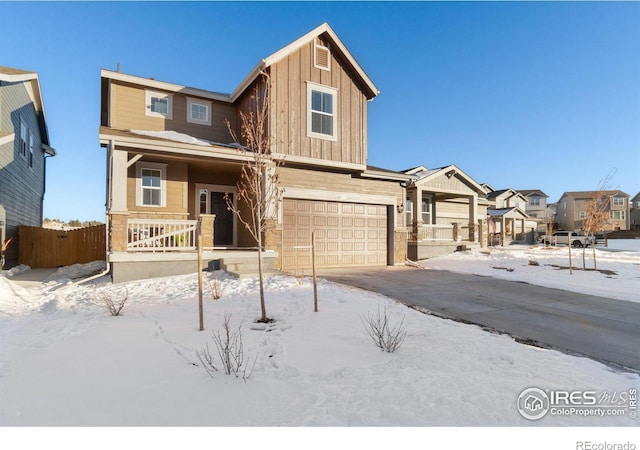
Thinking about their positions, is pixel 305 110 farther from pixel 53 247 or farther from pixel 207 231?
pixel 53 247

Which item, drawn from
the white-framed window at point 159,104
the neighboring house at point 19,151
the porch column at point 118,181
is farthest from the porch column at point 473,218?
the neighboring house at point 19,151

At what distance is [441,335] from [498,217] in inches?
1224

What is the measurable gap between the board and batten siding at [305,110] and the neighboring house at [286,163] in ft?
0.13

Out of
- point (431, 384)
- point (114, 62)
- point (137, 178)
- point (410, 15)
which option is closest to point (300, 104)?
point (410, 15)

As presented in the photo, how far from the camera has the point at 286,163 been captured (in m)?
11.5

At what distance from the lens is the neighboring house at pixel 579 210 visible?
48.8 m

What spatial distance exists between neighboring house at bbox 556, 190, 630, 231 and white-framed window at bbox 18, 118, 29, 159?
61.9 metres

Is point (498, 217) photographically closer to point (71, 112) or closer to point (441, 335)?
point (441, 335)

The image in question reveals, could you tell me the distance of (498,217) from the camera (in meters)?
31.3

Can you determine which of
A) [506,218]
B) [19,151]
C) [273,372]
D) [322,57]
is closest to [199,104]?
[322,57]

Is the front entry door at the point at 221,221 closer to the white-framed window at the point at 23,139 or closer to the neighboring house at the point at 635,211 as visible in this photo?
the white-framed window at the point at 23,139

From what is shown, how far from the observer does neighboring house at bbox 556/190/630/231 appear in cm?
4884

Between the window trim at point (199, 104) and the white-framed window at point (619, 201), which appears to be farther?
the white-framed window at point (619, 201)

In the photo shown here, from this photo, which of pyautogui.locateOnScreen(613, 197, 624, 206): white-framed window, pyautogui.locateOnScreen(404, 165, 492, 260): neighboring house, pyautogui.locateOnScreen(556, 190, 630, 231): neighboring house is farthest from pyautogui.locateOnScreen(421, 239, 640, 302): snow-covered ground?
pyautogui.locateOnScreen(613, 197, 624, 206): white-framed window
